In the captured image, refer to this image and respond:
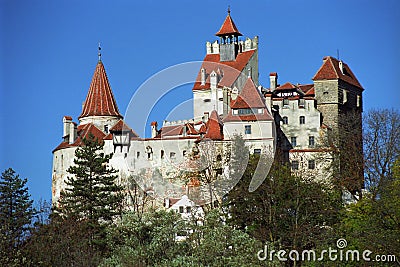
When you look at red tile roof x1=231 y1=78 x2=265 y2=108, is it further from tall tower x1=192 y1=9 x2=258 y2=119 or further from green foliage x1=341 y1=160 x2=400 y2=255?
green foliage x1=341 y1=160 x2=400 y2=255

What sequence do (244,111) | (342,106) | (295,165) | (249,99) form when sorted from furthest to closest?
1. (342,106)
2. (295,165)
3. (249,99)
4. (244,111)

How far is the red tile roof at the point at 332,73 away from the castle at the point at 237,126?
8 cm

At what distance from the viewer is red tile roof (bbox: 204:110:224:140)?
63169 mm

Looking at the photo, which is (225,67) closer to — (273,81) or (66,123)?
(273,81)

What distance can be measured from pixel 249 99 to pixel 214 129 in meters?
3.51

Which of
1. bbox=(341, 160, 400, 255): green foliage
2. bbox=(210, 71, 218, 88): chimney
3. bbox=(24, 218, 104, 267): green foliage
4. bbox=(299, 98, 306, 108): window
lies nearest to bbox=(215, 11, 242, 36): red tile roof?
bbox=(210, 71, 218, 88): chimney

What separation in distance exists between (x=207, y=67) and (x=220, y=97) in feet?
18.7

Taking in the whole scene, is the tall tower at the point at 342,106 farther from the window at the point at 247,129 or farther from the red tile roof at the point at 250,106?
the window at the point at 247,129

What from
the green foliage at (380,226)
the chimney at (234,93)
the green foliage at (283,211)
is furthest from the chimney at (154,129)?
the green foliage at (380,226)

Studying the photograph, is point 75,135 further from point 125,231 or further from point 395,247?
point 395,247

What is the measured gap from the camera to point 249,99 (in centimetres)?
6347

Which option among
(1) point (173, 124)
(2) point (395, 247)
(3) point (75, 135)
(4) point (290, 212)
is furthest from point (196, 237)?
(3) point (75, 135)

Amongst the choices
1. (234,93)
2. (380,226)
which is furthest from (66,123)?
(380,226)

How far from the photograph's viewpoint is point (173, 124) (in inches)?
2704
